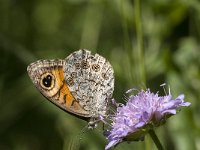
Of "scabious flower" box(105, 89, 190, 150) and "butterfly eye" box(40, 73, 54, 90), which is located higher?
"butterfly eye" box(40, 73, 54, 90)

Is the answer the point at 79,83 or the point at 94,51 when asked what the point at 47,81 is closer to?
the point at 79,83

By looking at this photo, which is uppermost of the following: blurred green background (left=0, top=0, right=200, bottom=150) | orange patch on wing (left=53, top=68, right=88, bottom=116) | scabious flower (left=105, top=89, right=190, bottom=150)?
blurred green background (left=0, top=0, right=200, bottom=150)


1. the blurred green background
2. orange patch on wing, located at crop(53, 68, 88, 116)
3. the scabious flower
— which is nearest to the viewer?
the scabious flower

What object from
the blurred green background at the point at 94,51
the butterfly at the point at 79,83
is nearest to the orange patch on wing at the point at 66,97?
the butterfly at the point at 79,83

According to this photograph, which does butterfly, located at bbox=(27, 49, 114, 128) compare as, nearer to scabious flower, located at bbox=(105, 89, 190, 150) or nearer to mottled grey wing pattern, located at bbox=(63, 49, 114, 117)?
mottled grey wing pattern, located at bbox=(63, 49, 114, 117)

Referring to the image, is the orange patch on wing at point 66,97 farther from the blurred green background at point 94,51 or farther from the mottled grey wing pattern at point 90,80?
the blurred green background at point 94,51

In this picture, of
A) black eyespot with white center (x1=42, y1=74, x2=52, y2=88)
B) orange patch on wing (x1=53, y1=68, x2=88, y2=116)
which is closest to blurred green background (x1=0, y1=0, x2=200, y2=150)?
orange patch on wing (x1=53, y1=68, x2=88, y2=116)

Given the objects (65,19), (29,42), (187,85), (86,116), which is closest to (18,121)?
(29,42)

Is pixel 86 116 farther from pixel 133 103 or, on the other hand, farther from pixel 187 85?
pixel 187 85
